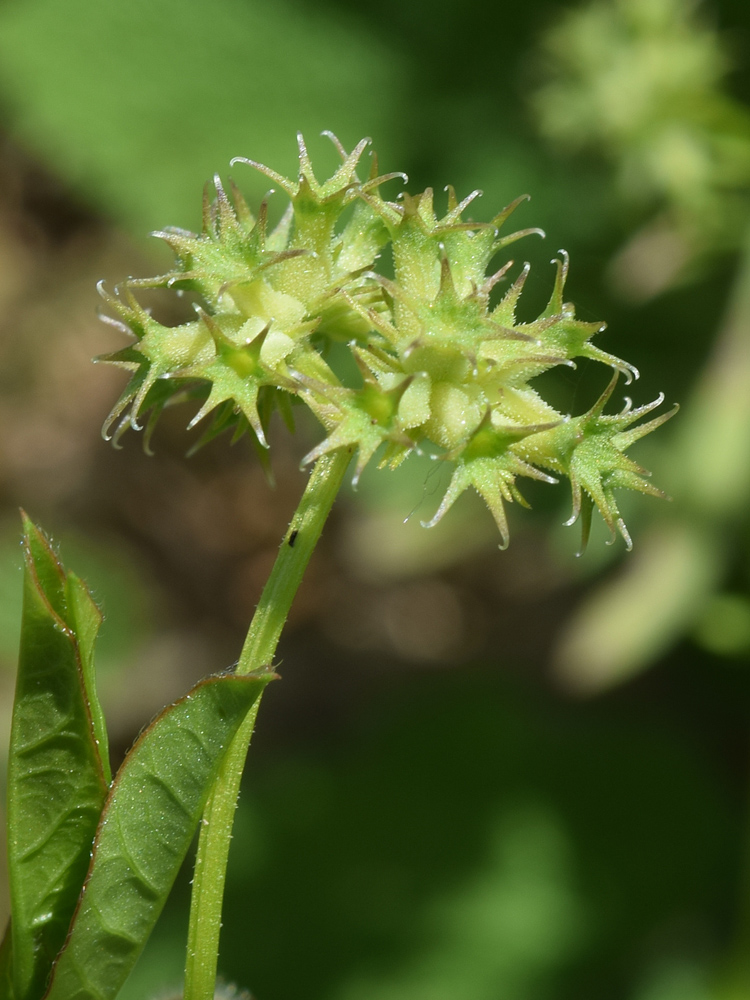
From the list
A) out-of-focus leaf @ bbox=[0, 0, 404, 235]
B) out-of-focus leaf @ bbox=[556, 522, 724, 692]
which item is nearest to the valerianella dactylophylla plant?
out-of-focus leaf @ bbox=[556, 522, 724, 692]

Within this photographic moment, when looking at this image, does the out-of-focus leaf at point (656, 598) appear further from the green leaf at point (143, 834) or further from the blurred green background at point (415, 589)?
the green leaf at point (143, 834)

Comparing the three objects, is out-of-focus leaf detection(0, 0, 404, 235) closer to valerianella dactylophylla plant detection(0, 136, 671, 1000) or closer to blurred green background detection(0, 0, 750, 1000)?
blurred green background detection(0, 0, 750, 1000)

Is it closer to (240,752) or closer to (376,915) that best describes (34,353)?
(376,915)

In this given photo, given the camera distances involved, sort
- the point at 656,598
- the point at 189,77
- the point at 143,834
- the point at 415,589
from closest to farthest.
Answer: the point at 143,834
the point at 656,598
the point at 189,77
the point at 415,589

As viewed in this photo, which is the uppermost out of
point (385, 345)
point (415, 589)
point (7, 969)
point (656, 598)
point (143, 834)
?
point (385, 345)

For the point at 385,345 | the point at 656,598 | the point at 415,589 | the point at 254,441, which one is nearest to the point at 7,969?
the point at 254,441

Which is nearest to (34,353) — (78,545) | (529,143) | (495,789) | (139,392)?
(78,545)

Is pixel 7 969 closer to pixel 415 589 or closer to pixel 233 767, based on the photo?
pixel 233 767
